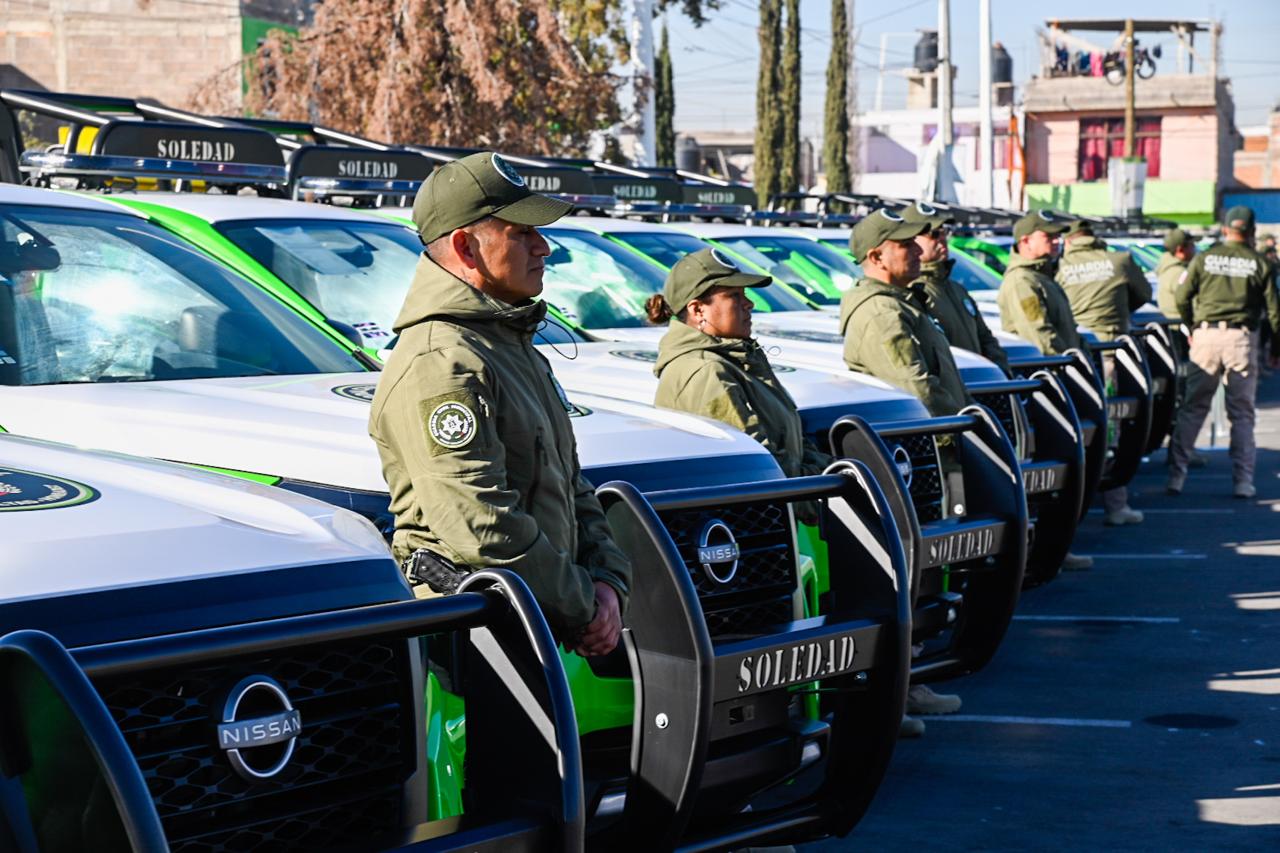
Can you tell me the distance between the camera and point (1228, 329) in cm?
1242

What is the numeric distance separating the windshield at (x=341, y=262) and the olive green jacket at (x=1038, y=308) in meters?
4.93

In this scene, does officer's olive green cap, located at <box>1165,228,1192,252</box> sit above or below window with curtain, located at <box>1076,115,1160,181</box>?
below

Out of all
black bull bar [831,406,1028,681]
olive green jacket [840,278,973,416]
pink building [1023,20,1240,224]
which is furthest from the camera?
pink building [1023,20,1240,224]

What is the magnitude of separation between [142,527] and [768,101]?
38214mm

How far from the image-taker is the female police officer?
5.62 m

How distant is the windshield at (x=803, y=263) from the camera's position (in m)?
12.0

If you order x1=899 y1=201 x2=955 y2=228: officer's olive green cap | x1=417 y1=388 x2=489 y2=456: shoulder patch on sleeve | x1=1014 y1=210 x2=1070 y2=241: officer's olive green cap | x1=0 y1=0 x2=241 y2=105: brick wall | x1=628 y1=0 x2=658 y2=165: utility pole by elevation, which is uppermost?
x1=0 y1=0 x2=241 y2=105: brick wall

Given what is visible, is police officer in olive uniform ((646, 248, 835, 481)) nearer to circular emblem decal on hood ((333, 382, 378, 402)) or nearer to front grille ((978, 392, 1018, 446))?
circular emblem decal on hood ((333, 382, 378, 402))

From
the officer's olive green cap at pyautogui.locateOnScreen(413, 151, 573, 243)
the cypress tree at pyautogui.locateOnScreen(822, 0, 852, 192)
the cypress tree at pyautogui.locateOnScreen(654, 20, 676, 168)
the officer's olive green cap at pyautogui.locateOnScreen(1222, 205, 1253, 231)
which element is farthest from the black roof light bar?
the cypress tree at pyautogui.locateOnScreen(822, 0, 852, 192)

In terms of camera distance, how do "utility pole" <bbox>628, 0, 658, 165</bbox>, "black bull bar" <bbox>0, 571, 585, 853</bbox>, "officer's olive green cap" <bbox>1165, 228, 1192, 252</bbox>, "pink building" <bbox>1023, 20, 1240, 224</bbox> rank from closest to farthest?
"black bull bar" <bbox>0, 571, 585, 853</bbox> → "officer's olive green cap" <bbox>1165, 228, 1192, 252</bbox> → "utility pole" <bbox>628, 0, 658, 165</bbox> → "pink building" <bbox>1023, 20, 1240, 224</bbox>

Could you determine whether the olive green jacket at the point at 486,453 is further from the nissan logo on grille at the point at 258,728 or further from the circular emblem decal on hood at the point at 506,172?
the nissan logo on grille at the point at 258,728

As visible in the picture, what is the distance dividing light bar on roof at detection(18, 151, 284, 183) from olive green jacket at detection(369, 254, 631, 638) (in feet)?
11.7

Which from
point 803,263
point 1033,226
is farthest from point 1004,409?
point 803,263

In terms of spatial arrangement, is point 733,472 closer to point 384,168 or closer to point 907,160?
point 384,168
